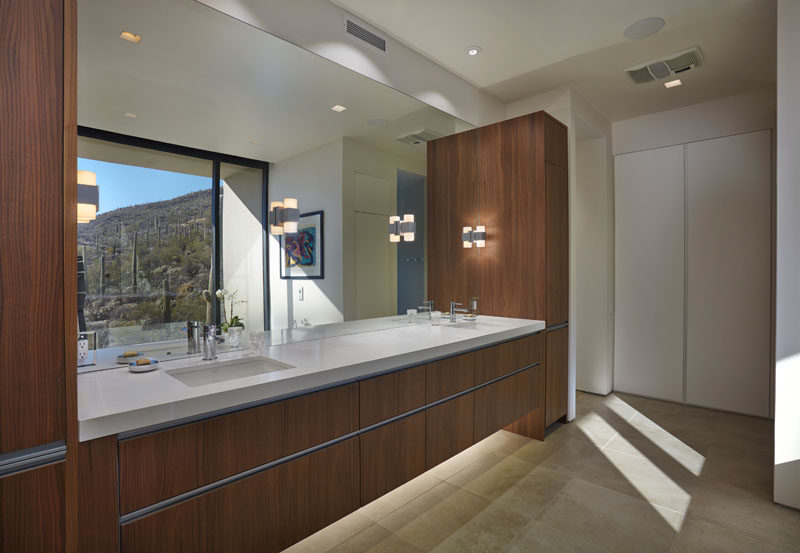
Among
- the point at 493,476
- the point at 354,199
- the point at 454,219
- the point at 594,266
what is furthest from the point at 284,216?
the point at 594,266

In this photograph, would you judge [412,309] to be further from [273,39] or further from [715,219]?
[715,219]

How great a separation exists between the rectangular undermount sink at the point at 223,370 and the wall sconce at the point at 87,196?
0.70 metres

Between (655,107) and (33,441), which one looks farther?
(655,107)

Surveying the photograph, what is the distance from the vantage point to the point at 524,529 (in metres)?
2.20

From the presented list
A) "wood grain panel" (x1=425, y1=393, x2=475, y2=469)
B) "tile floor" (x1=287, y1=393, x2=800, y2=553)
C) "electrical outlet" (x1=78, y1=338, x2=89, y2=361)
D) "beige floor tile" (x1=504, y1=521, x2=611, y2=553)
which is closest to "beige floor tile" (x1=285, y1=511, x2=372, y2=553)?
"tile floor" (x1=287, y1=393, x2=800, y2=553)

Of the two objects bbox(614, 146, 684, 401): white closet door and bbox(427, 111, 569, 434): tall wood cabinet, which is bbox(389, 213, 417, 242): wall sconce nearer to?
bbox(427, 111, 569, 434): tall wood cabinet

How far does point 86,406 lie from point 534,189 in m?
3.11

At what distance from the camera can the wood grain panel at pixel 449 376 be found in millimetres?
2297

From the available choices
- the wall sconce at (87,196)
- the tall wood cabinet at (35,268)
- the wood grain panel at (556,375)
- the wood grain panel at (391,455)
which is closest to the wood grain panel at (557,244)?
the wood grain panel at (556,375)

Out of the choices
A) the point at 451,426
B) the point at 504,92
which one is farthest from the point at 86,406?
the point at 504,92

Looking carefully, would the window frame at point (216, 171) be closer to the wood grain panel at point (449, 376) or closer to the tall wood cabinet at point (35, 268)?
the tall wood cabinet at point (35, 268)

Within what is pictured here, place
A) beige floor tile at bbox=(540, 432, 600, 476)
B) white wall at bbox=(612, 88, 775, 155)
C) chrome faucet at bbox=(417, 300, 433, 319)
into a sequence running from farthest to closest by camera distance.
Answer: white wall at bbox=(612, 88, 775, 155)
chrome faucet at bbox=(417, 300, 433, 319)
beige floor tile at bbox=(540, 432, 600, 476)

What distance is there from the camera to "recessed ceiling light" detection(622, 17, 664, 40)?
A: 2.75m

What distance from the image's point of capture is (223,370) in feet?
6.35
